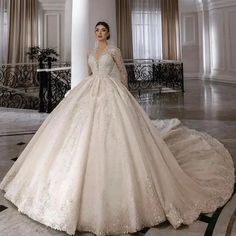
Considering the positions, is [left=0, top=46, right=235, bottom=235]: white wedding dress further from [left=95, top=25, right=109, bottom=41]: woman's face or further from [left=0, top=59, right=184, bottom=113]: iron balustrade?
[left=0, top=59, right=184, bottom=113]: iron balustrade

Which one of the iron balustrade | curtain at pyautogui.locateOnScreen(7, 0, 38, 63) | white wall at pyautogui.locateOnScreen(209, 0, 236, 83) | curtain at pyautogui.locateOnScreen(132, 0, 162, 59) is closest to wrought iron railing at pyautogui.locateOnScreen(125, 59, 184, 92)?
the iron balustrade

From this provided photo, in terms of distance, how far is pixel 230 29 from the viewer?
40.9 ft

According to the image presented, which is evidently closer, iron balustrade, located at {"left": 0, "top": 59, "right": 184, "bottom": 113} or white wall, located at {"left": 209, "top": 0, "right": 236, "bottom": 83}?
iron balustrade, located at {"left": 0, "top": 59, "right": 184, "bottom": 113}

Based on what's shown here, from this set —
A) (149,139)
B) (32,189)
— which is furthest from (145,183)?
(32,189)

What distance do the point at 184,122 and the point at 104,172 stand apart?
12.1 feet

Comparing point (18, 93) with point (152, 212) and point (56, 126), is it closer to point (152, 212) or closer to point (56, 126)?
point (56, 126)

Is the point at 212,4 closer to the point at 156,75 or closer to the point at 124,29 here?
the point at 124,29

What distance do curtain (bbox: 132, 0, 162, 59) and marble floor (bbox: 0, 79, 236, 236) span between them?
13.8ft

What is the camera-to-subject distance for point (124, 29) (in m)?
13.3

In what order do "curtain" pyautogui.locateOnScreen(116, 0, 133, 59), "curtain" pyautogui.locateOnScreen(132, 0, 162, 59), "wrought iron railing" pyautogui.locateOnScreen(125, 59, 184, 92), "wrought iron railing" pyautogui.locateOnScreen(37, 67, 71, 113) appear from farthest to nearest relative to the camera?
"curtain" pyautogui.locateOnScreen(132, 0, 162, 59) < "curtain" pyautogui.locateOnScreen(116, 0, 133, 59) < "wrought iron railing" pyautogui.locateOnScreen(125, 59, 184, 92) < "wrought iron railing" pyautogui.locateOnScreen(37, 67, 71, 113)

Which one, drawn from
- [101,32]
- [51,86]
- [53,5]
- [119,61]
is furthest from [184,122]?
[53,5]

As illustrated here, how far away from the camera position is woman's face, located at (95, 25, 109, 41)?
257 cm

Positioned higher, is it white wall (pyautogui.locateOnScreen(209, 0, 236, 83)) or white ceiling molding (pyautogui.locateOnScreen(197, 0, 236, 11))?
white ceiling molding (pyautogui.locateOnScreen(197, 0, 236, 11))

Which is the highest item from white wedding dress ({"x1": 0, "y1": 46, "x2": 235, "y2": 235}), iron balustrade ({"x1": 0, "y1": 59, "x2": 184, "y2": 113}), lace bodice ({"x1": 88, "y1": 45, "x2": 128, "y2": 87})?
lace bodice ({"x1": 88, "y1": 45, "x2": 128, "y2": 87})
